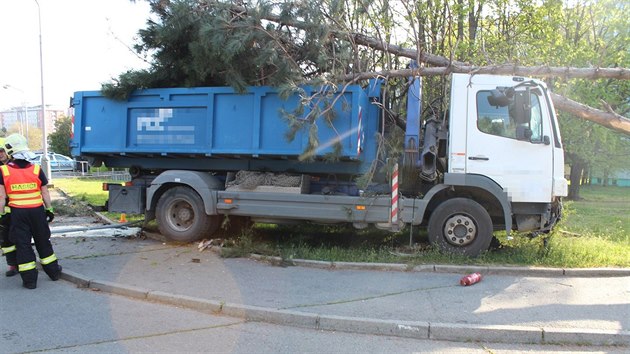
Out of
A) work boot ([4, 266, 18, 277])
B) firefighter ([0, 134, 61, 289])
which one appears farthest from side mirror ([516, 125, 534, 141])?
work boot ([4, 266, 18, 277])

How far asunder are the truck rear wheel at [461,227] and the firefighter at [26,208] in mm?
5377

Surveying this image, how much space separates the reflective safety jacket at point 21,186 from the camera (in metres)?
6.07

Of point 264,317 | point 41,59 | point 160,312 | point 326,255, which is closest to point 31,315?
point 160,312

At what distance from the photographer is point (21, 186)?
20.1ft

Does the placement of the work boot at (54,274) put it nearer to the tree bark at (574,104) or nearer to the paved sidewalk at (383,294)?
the paved sidewalk at (383,294)

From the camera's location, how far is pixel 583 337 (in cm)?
454

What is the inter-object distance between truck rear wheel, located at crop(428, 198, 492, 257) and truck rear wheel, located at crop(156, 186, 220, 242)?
380 centimetres

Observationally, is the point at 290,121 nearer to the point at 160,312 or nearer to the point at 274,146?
the point at 274,146

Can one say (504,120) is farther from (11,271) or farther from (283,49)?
(11,271)

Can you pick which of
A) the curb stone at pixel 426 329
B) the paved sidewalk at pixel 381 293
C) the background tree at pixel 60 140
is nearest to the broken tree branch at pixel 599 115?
the paved sidewalk at pixel 381 293

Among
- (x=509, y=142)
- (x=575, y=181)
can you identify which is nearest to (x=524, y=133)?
(x=509, y=142)

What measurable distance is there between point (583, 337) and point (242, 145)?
5430mm

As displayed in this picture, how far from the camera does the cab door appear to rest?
23.1ft

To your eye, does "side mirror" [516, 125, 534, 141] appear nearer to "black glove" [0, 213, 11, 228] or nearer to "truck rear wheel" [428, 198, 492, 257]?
"truck rear wheel" [428, 198, 492, 257]
